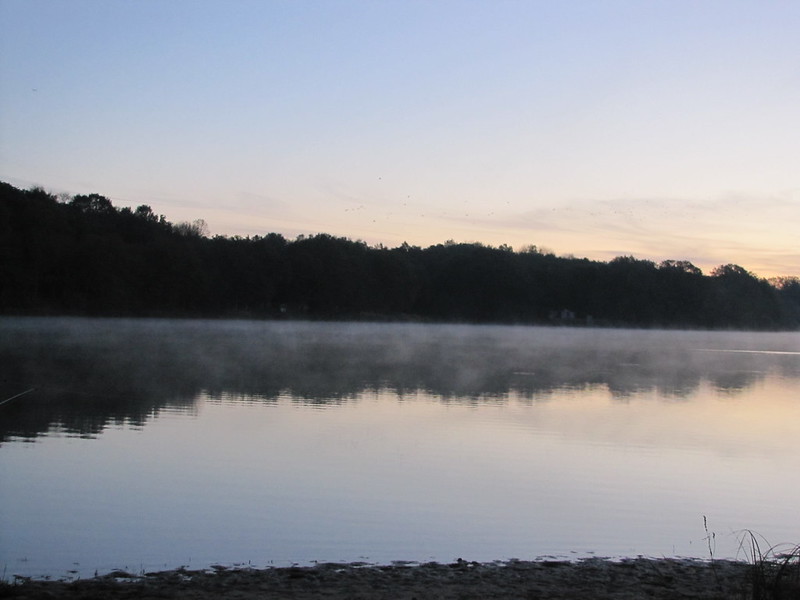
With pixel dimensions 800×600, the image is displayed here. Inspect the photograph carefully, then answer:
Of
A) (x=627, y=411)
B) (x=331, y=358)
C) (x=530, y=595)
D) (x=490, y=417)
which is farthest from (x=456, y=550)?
(x=331, y=358)

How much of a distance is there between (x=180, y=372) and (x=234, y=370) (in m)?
2.32

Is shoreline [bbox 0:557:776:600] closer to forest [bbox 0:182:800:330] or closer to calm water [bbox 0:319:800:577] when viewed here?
calm water [bbox 0:319:800:577]

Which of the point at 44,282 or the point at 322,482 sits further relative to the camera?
the point at 44,282

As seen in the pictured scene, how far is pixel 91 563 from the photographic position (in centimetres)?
779

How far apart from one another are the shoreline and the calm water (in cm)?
60

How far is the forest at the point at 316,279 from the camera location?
2884 inches

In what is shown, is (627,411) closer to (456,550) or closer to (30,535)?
(456,550)

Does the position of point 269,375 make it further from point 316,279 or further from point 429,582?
point 316,279

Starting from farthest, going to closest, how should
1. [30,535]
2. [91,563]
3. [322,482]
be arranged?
[322,482], [30,535], [91,563]

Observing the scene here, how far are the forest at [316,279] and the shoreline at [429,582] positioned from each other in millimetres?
63095

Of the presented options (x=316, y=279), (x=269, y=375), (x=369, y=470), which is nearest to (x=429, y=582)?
(x=369, y=470)

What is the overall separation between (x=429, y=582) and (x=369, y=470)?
5587 mm

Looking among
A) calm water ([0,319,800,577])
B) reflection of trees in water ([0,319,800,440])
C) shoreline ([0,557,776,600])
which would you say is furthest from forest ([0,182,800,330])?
shoreline ([0,557,776,600])

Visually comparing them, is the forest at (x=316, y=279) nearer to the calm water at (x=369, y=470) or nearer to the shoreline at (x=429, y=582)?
the calm water at (x=369, y=470)
